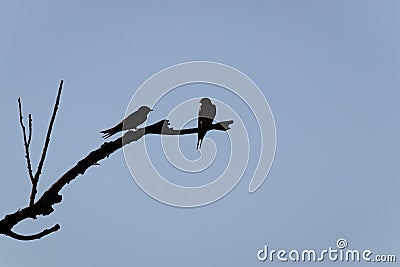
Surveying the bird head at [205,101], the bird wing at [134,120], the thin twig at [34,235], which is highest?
the bird head at [205,101]

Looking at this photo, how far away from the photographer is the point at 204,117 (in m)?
2.09

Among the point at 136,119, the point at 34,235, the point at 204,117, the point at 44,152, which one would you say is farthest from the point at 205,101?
the point at 34,235

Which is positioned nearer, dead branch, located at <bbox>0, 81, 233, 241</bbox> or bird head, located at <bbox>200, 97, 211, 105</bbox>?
dead branch, located at <bbox>0, 81, 233, 241</bbox>

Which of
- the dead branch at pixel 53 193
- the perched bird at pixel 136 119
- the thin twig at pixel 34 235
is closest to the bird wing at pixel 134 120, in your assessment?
the perched bird at pixel 136 119

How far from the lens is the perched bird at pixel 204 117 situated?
193 cm

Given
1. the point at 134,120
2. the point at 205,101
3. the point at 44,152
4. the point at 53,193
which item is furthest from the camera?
the point at 205,101

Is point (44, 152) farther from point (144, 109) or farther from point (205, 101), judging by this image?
point (205, 101)

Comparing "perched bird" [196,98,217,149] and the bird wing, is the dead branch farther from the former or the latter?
"perched bird" [196,98,217,149]

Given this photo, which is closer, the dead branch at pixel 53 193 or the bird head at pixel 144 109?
the dead branch at pixel 53 193

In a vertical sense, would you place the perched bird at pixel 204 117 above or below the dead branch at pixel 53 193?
above

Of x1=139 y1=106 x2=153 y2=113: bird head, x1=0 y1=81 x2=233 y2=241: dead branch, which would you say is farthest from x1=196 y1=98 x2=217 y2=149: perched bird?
x1=0 y1=81 x2=233 y2=241: dead branch

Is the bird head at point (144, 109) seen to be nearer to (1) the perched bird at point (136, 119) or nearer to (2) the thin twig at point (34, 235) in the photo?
(1) the perched bird at point (136, 119)

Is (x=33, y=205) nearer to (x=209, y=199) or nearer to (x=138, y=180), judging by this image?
(x=138, y=180)

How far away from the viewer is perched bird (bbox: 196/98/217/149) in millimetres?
1932
